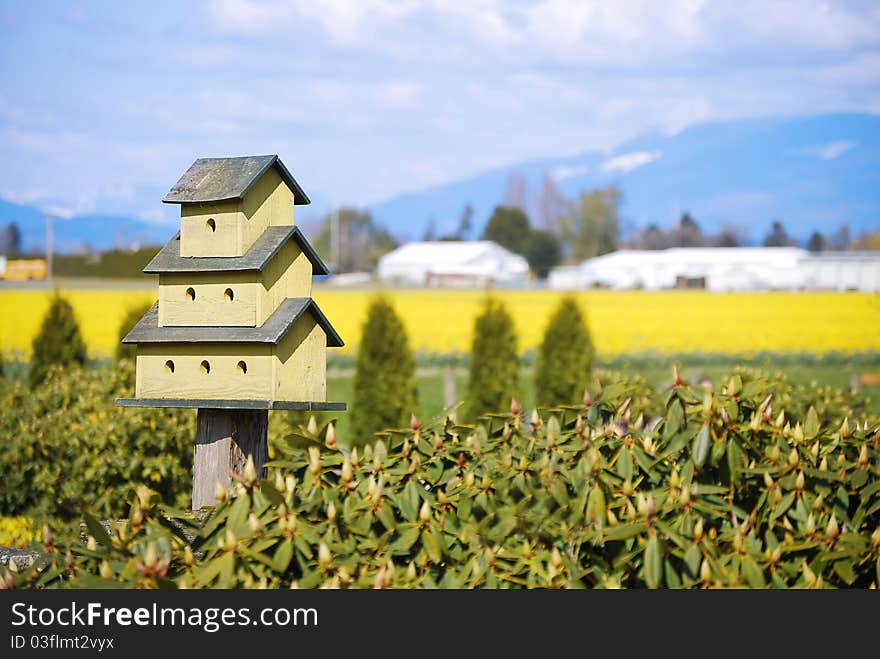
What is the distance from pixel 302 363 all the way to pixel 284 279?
0.94 ft

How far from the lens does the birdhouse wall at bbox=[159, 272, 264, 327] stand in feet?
11.1

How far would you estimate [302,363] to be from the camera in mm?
3529

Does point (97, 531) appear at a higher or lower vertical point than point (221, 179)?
lower

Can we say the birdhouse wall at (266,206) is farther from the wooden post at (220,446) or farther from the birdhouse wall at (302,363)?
the wooden post at (220,446)

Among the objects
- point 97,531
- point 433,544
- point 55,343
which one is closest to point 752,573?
point 433,544

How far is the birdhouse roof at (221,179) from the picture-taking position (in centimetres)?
332

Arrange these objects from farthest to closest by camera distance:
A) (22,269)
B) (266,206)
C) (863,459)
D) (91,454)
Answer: (22,269), (91,454), (266,206), (863,459)

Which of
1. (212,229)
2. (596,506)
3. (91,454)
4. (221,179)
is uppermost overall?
(221,179)

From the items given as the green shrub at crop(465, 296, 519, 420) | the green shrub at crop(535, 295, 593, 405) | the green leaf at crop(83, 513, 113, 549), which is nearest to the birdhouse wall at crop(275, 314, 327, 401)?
the green leaf at crop(83, 513, 113, 549)

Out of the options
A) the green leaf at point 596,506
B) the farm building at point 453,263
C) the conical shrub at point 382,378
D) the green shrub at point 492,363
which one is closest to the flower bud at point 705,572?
the green leaf at point 596,506

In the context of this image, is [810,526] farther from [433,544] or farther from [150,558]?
[150,558]

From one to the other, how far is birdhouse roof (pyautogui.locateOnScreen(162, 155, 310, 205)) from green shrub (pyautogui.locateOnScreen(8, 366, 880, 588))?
85cm

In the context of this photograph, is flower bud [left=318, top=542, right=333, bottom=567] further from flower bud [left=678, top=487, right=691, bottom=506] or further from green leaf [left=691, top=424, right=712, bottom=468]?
green leaf [left=691, top=424, right=712, bottom=468]

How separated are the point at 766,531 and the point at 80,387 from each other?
6474mm
